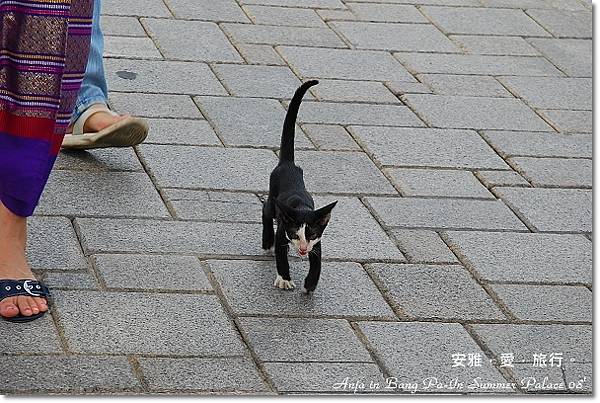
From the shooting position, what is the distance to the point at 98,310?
3420 millimetres

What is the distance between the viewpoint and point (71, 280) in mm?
3572

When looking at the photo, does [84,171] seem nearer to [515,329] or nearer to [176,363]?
[176,363]

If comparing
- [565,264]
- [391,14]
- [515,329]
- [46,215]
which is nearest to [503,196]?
[565,264]

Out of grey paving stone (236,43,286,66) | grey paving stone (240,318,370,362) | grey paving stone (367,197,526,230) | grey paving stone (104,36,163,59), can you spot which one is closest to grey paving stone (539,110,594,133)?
grey paving stone (367,197,526,230)

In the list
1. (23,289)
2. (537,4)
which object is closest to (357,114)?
(23,289)

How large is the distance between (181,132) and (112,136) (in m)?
0.44

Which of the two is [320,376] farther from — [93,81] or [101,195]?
[93,81]

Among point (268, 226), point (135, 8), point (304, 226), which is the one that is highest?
point (304, 226)

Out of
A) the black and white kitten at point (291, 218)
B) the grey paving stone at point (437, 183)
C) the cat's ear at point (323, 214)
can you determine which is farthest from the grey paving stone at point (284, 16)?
the cat's ear at point (323, 214)

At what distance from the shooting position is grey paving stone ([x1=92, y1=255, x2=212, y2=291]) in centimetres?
359

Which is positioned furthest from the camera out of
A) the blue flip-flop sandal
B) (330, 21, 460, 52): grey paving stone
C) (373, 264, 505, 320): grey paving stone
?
(330, 21, 460, 52): grey paving stone

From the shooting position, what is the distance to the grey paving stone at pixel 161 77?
5.16m

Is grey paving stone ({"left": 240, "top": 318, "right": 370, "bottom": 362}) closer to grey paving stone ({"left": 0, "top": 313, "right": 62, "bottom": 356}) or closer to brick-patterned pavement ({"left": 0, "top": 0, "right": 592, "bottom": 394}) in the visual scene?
brick-patterned pavement ({"left": 0, "top": 0, "right": 592, "bottom": 394})

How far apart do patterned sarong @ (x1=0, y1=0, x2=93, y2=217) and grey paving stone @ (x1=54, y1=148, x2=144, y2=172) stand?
0.90m
